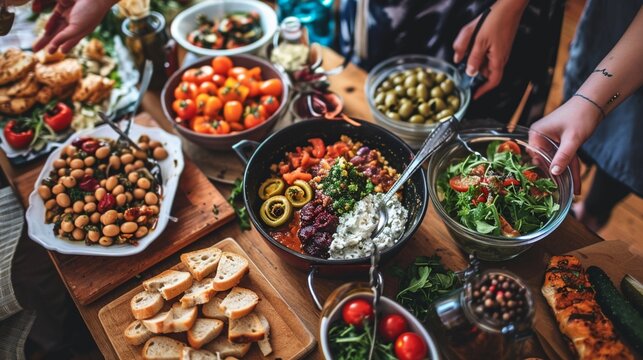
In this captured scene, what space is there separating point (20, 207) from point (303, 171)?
45.5 inches

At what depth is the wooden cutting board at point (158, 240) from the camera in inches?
62.4

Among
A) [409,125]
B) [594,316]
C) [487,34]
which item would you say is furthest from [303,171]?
[594,316]

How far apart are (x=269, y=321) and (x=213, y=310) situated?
0.60ft

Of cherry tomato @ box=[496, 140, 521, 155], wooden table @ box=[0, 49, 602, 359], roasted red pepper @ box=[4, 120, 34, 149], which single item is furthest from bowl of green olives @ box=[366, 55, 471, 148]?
roasted red pepper @ box=[4, 120, 34, 149]

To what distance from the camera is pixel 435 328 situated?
4.25 feet

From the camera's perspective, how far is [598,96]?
155cm

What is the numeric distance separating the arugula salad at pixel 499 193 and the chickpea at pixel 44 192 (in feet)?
4.76

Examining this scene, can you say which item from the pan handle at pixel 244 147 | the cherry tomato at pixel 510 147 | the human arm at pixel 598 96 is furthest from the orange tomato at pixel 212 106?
the human arm at pixel 598 96

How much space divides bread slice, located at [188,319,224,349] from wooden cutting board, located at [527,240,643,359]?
0.97 m

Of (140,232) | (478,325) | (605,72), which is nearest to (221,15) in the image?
(140,232)

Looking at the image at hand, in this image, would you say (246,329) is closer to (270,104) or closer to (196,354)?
(196,354)

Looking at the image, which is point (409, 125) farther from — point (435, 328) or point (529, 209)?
point (435, 328)

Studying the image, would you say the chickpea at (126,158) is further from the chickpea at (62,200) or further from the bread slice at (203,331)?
the bread slice at (203,331)

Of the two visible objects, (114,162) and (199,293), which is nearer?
(199,293)
